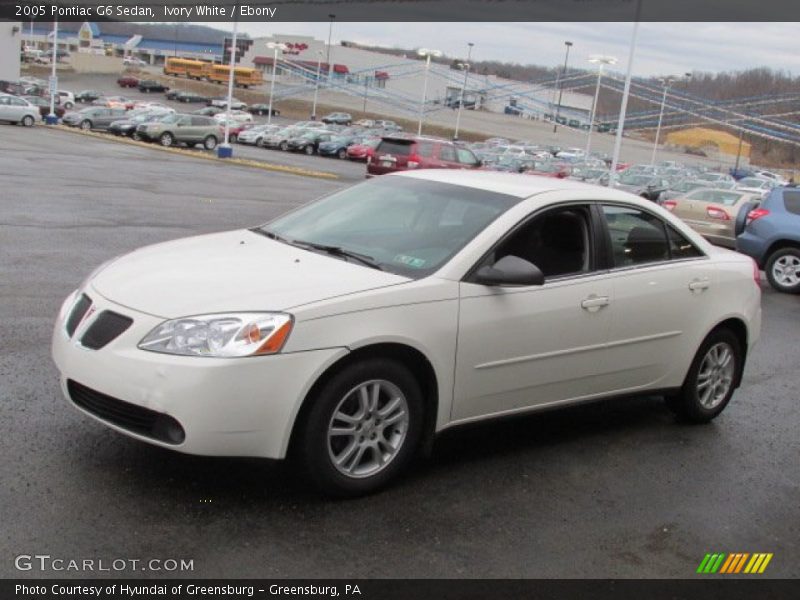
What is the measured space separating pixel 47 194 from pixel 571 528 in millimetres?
13881

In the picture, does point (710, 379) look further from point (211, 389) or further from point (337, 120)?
point (337, 120)

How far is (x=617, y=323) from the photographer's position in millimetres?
5180

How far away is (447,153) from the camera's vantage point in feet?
91.5

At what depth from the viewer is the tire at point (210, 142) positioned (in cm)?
4025

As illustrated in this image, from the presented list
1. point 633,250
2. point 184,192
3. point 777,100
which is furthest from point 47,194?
point 777,100

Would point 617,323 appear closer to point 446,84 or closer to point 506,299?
point 506,299

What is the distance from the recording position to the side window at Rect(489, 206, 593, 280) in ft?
16.1

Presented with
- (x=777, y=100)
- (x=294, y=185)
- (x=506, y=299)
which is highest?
(x=777, y=100)

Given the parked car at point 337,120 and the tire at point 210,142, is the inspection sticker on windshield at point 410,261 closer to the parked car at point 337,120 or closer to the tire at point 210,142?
the tire at point 210,142

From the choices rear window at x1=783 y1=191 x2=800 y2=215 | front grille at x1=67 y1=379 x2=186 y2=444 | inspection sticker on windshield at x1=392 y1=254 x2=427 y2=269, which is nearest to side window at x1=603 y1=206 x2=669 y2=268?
inspection sticker on windshield at x1=392 y1=254 x2=427 y2=269

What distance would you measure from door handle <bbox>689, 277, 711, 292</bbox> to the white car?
39914mm

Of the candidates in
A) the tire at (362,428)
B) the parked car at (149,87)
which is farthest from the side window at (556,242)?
the parked car at (149,87)

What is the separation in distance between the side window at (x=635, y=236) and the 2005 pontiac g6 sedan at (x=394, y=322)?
0.01 meters

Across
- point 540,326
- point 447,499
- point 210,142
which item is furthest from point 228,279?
point 210,142
